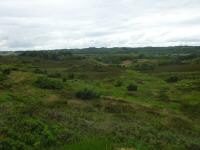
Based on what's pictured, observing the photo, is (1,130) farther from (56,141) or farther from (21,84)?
(21,84)

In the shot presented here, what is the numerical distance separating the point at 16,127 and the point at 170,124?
15.9 m

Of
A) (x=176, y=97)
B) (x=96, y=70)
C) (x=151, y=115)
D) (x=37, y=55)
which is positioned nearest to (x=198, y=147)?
(x=151, y=115)

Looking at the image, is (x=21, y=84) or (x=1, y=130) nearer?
(x=1, y=130)

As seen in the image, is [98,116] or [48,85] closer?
[98,116]

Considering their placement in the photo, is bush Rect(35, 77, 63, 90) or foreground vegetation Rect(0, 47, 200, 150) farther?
bush Rect(35, 77, 63, 90)

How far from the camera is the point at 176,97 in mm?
40750

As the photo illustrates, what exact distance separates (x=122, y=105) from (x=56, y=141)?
66.1 feet

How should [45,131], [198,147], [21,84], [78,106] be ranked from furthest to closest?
[21,84]
[78,106]
[198,147]
[45,131]

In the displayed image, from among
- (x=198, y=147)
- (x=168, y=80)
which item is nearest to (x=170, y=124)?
(x=198, y=147)

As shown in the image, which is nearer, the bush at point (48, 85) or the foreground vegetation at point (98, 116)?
the foreground vegetation at point (98, 116)

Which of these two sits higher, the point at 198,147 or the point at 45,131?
the point at 45,131

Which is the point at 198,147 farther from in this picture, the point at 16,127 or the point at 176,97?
the point at 176,97

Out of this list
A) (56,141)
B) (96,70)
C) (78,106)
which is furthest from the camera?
(96,70)

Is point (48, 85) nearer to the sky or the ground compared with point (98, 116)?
nearer to the ground
